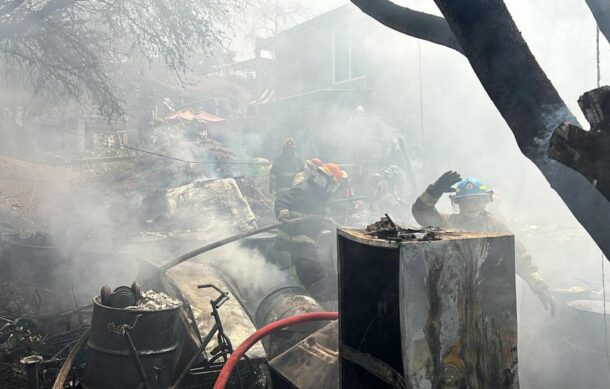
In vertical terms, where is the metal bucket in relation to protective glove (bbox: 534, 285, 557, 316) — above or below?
below

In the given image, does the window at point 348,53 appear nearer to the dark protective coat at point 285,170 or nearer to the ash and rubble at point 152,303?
the dark protective coat at point 285,170

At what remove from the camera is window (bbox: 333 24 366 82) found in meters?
21.6

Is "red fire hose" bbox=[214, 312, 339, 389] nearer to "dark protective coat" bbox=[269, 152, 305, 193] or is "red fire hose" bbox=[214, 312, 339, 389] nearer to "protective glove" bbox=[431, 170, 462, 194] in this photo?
"protective glove" bbox=[431, 170, 462, 194]

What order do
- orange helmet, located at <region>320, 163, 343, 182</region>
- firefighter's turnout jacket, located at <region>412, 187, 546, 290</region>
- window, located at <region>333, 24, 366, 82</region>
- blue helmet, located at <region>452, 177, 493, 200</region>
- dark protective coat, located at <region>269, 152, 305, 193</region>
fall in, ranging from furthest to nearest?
1. window, located at <region>333, 24, 366, 82</region>
2. dark protective coat, located at <region>269, 152, 305, 193</region>
3. orange helmet, located at <region>320, 163, 343, 182</region>
4. blue helmet, located at <region>452, 177, 493, 200</region>
5. firefighter's turnout jacket, located at <region>412, 187, 546, 290</region>

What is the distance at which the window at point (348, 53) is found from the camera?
2159 cm

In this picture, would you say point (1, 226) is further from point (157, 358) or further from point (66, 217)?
point (157, 358)

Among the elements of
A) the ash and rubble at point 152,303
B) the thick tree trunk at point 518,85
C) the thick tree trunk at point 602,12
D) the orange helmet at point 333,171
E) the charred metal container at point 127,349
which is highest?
the thick tree trunk at point 602,12

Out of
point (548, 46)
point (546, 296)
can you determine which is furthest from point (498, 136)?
point (546, 296)

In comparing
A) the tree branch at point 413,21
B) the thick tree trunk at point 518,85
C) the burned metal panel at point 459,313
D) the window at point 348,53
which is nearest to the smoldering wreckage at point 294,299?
the burned metal panel at point 459,313

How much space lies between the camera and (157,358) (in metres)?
4.12

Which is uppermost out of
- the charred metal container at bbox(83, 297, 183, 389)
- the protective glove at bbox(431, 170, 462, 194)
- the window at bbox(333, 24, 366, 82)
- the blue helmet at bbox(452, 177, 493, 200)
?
the window at bbox(333, 24, 366, 82)

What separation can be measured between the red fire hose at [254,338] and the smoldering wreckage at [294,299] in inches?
0.5

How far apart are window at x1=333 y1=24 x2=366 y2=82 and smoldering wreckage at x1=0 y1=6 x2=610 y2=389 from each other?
38.7 ft

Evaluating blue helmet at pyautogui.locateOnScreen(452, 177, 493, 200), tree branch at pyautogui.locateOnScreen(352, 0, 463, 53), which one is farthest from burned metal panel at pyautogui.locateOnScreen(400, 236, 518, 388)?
blue helmet at pyautogui.locateOnScreen(452, 177, 493, 200)
